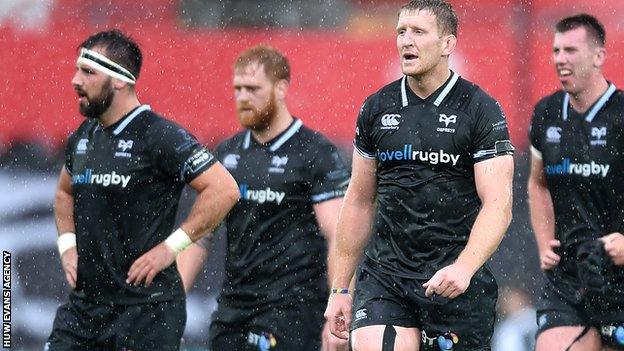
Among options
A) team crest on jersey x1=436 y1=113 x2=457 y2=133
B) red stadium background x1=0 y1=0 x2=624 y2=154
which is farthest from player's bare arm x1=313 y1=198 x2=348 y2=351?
red stadium background x1=0 y1=0 x2=624 y2=154

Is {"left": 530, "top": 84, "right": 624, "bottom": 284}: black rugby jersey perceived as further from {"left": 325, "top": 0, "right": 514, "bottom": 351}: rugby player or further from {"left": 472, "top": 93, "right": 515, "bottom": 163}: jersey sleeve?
{"left": 472, "top": 93, "right": 515, "bottom": 163}: jersey sleeve

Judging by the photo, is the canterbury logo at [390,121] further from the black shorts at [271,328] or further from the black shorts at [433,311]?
the black shorts at [271,328]

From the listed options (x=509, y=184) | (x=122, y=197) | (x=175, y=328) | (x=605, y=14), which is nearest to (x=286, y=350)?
(x=175, y=328)

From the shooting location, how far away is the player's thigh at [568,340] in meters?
8.60

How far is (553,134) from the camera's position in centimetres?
900

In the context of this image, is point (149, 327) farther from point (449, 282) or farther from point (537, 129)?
point (537, 129)

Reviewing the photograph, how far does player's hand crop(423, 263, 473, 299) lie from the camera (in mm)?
6570

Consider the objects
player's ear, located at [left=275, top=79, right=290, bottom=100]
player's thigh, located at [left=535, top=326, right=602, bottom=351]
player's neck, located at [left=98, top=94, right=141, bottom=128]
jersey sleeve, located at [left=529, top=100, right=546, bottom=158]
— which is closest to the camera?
player's neck, located at [left=98, top=94, right=141, bottom=128]

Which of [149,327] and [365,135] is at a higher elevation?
[365,135]

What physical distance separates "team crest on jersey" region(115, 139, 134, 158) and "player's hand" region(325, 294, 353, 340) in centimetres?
168

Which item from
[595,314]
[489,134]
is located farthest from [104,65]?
[595,314]

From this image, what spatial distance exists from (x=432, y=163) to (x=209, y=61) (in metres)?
4.38

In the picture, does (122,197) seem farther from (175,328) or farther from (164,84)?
(164,84)

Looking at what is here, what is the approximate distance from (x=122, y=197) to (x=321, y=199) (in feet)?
4.33
